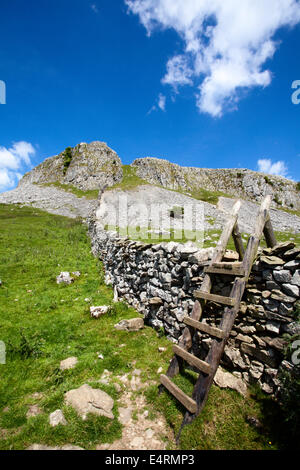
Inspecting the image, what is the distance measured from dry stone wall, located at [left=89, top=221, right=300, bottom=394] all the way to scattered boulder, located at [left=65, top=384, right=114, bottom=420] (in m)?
3.02

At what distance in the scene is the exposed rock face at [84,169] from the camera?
6975cm

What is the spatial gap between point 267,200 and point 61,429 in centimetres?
791

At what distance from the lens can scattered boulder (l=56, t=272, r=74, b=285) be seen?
13.1 metres

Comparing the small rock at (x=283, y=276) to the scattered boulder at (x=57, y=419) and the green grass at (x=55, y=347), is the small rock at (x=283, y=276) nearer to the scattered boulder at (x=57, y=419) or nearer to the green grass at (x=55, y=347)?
the green grass at (x=55, y=347)

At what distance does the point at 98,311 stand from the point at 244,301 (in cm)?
634

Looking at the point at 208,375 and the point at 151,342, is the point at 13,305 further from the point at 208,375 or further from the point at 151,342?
the point at 208,375

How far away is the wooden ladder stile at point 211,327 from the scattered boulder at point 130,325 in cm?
297

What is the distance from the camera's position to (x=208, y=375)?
454 centimetres

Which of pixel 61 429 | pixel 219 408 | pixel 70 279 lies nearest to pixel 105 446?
pixel 61 429

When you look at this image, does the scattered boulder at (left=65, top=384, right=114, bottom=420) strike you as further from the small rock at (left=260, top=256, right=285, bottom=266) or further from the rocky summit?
the rocky summit

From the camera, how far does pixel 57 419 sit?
4.57 metres

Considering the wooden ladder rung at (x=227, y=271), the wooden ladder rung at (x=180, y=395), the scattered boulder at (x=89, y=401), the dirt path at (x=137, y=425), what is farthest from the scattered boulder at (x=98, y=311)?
the wooden ladder rung at (x=227, y=271)

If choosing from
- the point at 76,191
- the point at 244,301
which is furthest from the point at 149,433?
the point at 76,191

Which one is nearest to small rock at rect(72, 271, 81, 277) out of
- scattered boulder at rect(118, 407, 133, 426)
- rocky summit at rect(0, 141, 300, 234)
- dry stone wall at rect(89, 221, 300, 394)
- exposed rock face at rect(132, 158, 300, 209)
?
dry stone wall at rect(89, 221, 300, 394)
